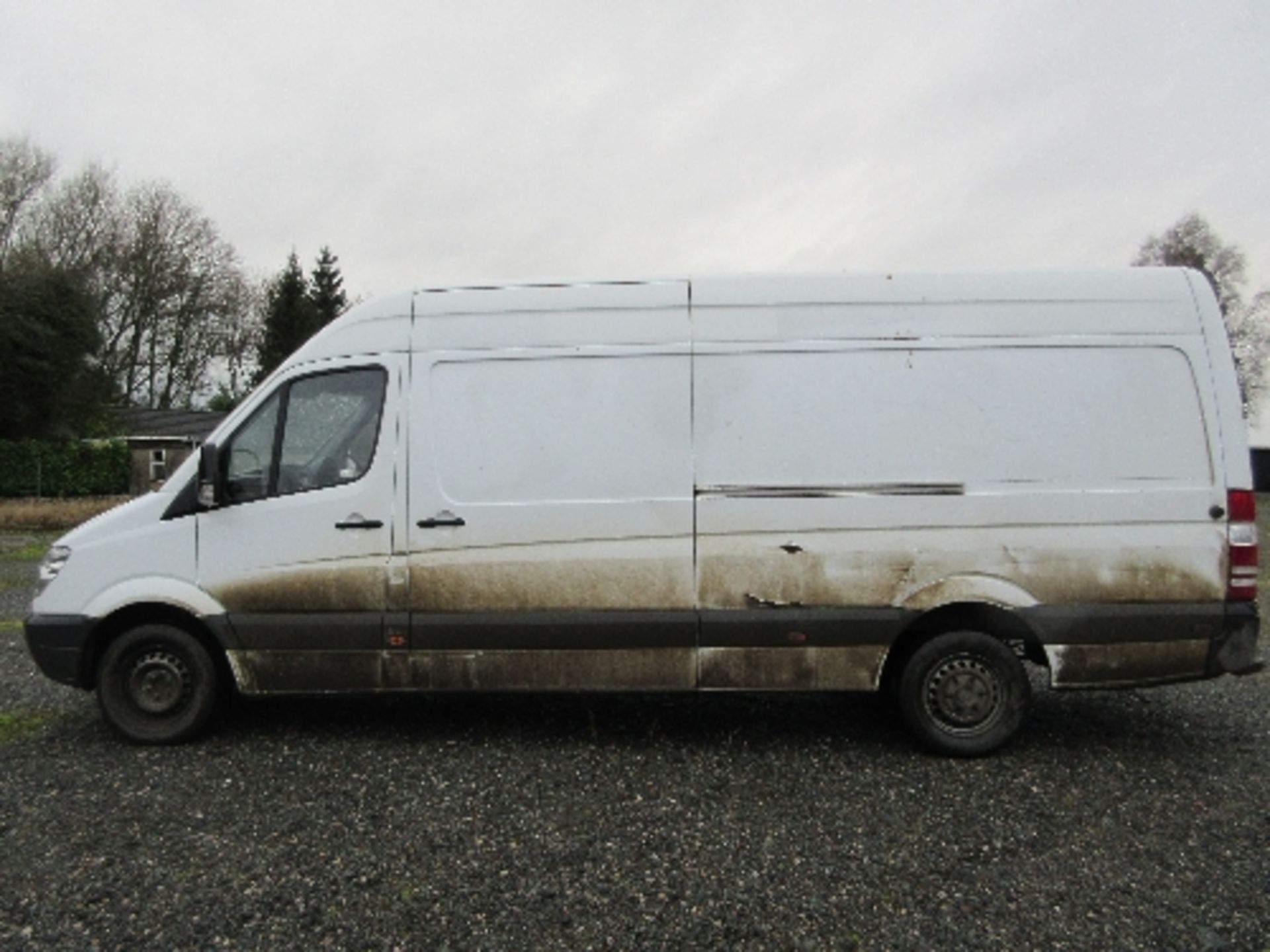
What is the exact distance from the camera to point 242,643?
4609 mm

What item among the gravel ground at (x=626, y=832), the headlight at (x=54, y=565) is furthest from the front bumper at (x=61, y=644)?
the gravel ground at (x=626, y=832)

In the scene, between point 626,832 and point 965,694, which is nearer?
point 626,832

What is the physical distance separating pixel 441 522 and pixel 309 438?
0.91 metres

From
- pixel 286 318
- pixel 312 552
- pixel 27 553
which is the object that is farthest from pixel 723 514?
pixel 286 318

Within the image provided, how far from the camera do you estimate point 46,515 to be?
61.0 feet

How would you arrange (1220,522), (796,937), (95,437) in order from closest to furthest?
(796,937) → (1220,522) → (95,437)

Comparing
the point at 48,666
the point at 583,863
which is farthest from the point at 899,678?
the point at 48,666

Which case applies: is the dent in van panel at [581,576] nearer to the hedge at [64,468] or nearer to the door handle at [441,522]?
the door handle at [441,522]

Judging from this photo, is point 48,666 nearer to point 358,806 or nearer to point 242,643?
point 242,643

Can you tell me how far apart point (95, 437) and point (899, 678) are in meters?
33.5

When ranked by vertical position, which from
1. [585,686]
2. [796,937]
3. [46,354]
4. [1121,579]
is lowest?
[796,937]

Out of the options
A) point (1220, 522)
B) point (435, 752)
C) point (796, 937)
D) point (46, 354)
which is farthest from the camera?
point (46, 354)

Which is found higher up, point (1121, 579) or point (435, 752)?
point (1121, 579)

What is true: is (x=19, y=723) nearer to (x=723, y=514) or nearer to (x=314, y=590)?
(x=314, y=590)
